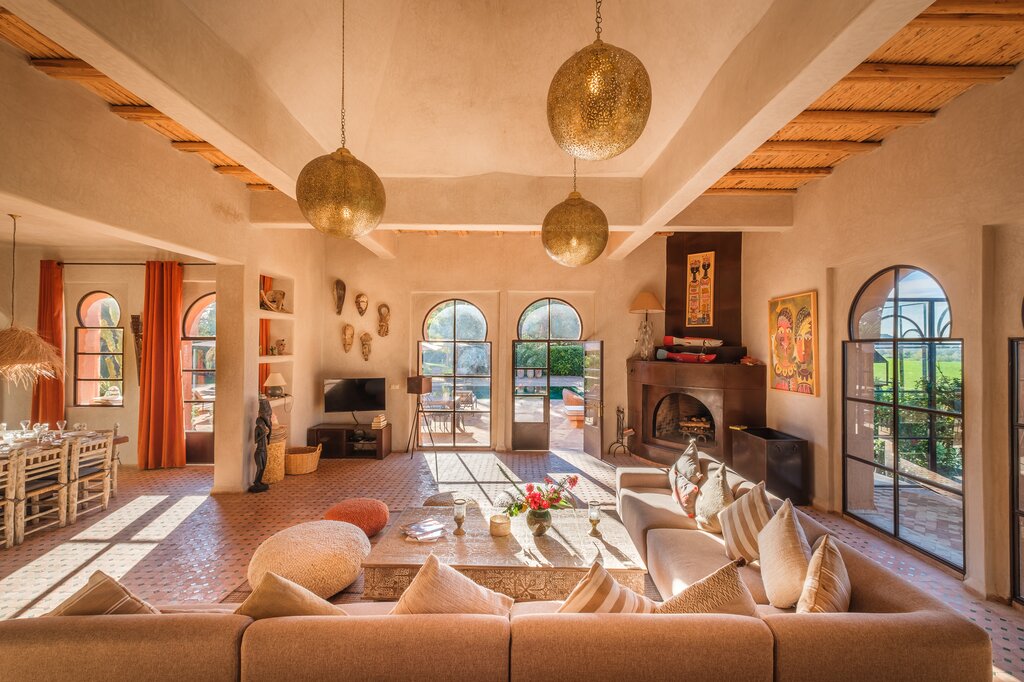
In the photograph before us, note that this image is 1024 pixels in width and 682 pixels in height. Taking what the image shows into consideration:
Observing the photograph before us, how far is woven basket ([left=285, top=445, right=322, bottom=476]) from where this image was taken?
6.39 m

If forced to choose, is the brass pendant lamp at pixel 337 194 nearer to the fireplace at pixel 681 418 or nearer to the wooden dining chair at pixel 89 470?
the wooden dining chair at pixel 89 470

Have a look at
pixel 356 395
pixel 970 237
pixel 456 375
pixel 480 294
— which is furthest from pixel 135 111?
pixel 970 237

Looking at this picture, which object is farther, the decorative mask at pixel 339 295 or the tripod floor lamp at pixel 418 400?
the decorative mask at pixel 339 295

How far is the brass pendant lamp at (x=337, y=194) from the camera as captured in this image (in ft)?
6.88

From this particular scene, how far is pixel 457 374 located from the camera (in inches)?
310

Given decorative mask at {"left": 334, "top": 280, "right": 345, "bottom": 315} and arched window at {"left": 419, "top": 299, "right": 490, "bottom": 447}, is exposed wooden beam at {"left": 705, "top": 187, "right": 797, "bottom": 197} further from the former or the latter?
decorative mask at {"left": 334, "top": 280, "right": 345, "bottom": 315}

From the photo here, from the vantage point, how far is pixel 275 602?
71.1 inches

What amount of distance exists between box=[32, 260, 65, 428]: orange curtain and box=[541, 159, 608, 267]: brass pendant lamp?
8.00m

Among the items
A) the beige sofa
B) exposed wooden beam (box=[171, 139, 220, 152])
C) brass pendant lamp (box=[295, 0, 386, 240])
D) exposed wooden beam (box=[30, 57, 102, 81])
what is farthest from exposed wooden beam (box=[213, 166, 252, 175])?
the beige sofa

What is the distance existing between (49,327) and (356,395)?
4502 millimetres

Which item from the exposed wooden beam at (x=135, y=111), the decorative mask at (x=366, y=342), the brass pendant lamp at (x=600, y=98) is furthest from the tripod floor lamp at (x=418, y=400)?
the brass pendant lamp at (x=600, y=98)

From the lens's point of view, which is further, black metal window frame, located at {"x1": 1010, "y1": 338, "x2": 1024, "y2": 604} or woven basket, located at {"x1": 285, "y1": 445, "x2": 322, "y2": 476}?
woven basket, located at {"x1": 285, "y1": 445, "x2": 322, "y2": 476}

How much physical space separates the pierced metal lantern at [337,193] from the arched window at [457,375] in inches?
224

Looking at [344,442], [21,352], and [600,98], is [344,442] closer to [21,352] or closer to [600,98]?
[21,352]
